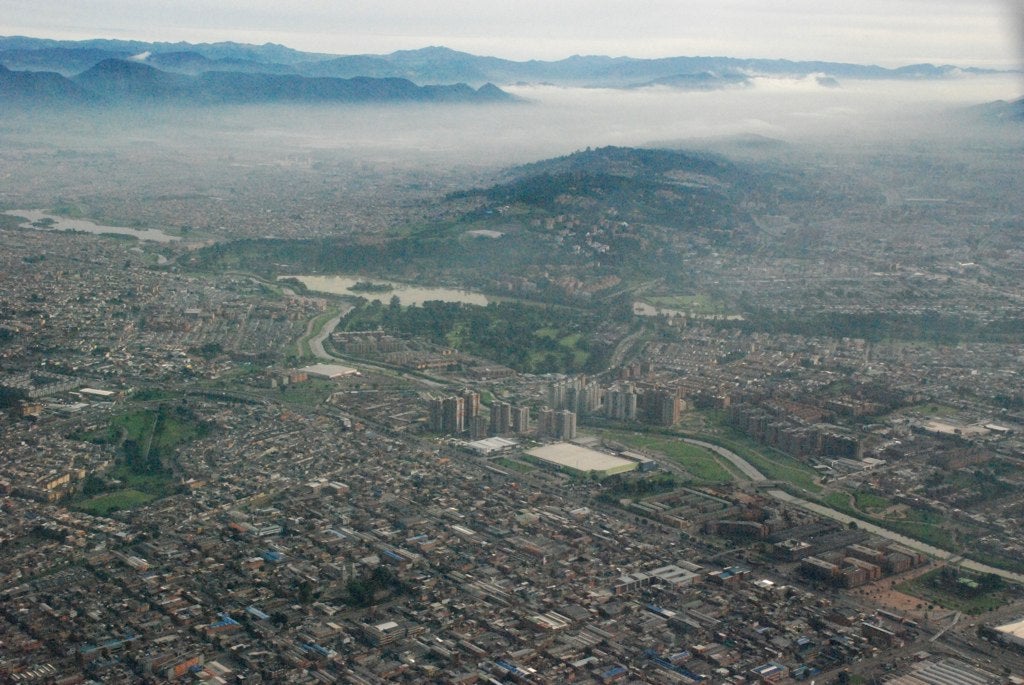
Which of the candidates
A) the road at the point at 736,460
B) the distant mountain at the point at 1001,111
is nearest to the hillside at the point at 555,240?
the road at the point at 736,460

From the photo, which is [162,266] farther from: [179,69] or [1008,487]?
[179,69]

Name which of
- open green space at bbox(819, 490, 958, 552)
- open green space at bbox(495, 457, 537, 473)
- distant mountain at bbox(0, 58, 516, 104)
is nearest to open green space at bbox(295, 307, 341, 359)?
open green space at bbox(495, 457, 537, 473)

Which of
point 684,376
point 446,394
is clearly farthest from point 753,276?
point 446,394

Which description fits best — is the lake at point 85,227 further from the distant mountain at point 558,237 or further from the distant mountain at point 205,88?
the distant mountain at point 205,88

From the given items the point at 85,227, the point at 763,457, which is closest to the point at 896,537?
the point at 763,457

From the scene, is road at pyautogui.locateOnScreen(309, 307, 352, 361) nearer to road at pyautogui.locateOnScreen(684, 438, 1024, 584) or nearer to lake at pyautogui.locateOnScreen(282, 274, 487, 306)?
lake at pyautogui.locateOnScreen(282, 274, 487, 306)

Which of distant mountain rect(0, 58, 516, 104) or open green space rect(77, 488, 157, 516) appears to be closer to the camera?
open green space rect(77, 488, 157, 516)
